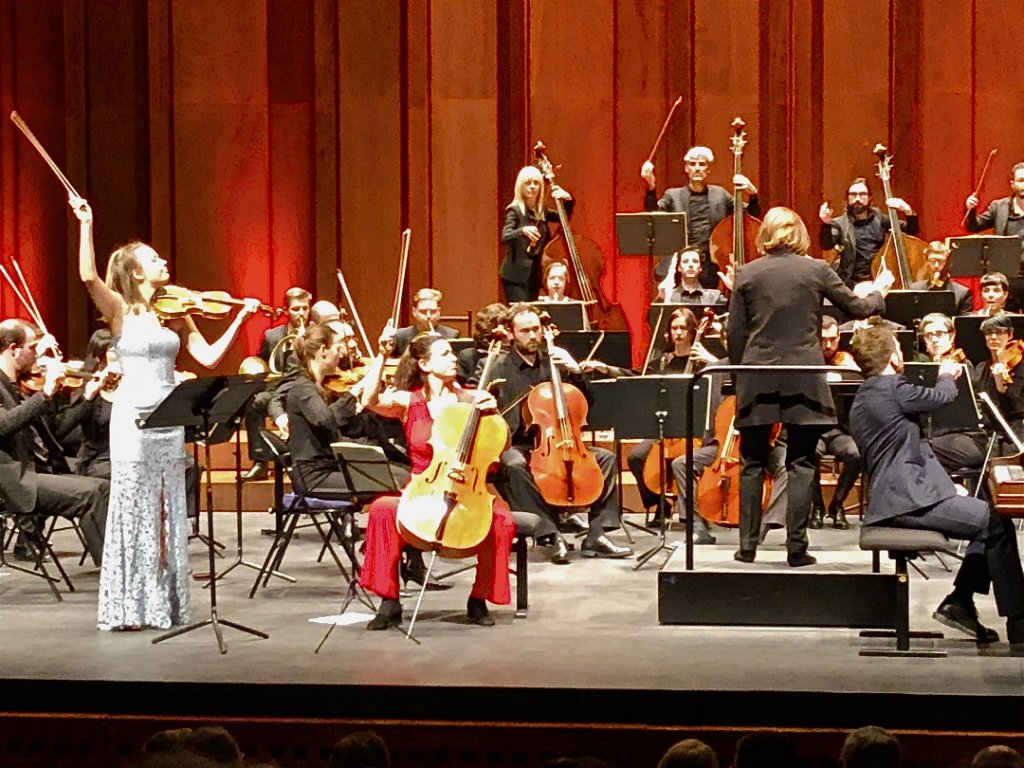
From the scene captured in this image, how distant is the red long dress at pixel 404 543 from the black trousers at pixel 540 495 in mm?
807

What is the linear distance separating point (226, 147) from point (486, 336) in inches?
181

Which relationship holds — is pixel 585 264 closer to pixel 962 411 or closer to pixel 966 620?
pixel 962 411

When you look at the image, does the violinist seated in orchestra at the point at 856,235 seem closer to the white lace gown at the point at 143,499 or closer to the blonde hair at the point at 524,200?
the blonde hair at the point at 524,200

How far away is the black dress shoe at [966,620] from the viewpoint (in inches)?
216

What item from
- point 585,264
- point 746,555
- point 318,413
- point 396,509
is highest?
point 585,264

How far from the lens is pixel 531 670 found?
507cm

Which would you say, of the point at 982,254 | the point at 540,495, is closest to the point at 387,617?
the point at 540,495

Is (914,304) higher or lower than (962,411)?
higher

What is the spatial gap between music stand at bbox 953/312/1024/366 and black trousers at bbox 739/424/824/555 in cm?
199

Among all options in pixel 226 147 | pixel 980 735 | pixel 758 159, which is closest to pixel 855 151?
pixel 758 159

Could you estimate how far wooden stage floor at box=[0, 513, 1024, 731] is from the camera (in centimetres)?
476

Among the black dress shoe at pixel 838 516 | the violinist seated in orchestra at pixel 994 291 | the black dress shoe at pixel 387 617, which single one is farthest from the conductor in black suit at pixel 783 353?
the violinist seated in orchestra at pixel 994 291

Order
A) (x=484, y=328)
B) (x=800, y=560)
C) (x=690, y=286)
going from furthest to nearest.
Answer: (x=690, y=286) → (x=484, y=328) → (x=800, y=560)

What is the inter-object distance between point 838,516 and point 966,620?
2.63 meters
